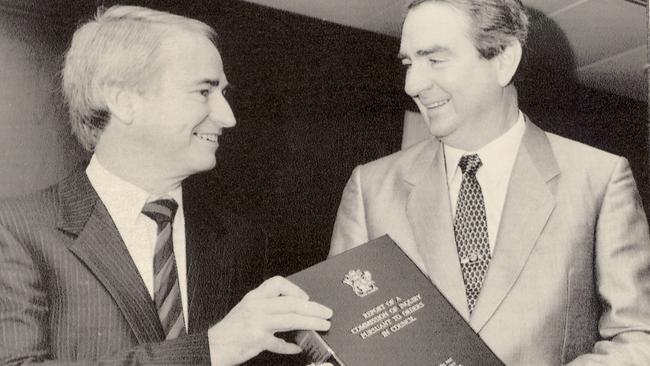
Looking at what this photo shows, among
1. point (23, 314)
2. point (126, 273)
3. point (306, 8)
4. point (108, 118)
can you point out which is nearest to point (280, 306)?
point (126, 273)

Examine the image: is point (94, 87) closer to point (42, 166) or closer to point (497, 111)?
point (42, 166)

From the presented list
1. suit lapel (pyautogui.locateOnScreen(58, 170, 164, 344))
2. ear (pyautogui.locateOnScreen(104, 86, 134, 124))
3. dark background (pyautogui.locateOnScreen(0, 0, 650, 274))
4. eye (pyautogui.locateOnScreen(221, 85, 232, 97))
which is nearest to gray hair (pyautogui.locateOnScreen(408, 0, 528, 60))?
dark background (pyautogui.locateOnScreen(0, 0, 650, 274))

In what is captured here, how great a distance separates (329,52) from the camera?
2111mm

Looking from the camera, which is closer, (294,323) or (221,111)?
(294,323)

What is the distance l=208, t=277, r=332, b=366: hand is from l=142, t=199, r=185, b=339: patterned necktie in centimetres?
12

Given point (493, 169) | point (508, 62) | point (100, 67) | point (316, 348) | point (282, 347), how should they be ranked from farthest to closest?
point (508, 62), point (493, 169), point (100, 67), point (282, 347), point (316, 348)

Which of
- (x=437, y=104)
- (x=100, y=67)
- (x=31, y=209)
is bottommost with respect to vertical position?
(x=31, y=209)

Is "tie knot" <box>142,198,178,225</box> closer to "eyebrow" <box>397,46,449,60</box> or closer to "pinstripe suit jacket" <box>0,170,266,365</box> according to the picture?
"pinstripe suit jacket" <box>0,170,266,365</box>

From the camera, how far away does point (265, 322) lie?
147 cm

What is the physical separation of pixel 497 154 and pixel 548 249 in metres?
0.31

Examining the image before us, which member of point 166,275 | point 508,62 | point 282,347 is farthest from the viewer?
point 508,62

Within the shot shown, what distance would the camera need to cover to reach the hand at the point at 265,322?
1421 millimetres

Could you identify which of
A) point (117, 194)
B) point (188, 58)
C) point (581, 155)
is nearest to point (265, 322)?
point (117, 194)

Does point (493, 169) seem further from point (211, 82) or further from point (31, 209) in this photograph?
point (31, 209)
